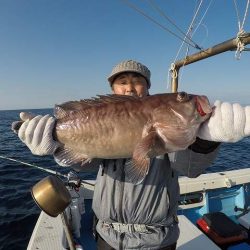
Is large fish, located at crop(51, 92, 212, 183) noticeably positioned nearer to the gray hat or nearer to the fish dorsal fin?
the fish dorsal fin

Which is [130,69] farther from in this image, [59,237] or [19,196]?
[19,196]

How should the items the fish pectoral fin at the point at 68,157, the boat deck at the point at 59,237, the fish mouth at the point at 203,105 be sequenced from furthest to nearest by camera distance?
the boat deck at the point at 59,237
the fish pectoral fin at the point at 68,157
the fish mouth at the point at 203,105

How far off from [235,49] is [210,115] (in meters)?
4.87

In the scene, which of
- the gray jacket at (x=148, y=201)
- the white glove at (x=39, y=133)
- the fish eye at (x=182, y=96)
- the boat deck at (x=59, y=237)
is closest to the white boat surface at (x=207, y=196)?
the boat deck at (x=59, y=237)

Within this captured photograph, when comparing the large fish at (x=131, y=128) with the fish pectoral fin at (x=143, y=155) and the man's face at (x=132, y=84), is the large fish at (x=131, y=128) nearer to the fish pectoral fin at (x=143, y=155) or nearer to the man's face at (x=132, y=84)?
the fish pectoral fin at (x=143, y=155)

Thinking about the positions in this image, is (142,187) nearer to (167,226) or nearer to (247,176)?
(167,226)

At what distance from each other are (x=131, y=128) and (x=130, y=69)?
814mm

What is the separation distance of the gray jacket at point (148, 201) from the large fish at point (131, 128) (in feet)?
0.79

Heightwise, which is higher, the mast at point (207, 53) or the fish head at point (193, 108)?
the mast at point (207, 53)

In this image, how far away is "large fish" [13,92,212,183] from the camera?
250cm

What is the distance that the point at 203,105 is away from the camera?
8.07ft

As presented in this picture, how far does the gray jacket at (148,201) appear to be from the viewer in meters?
2.74

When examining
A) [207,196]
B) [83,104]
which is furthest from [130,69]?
[207,196]

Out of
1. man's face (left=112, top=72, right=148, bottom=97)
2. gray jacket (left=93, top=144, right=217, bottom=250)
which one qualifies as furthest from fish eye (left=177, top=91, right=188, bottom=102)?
man's face (left=112, top=72, right=148, bottom=97)
